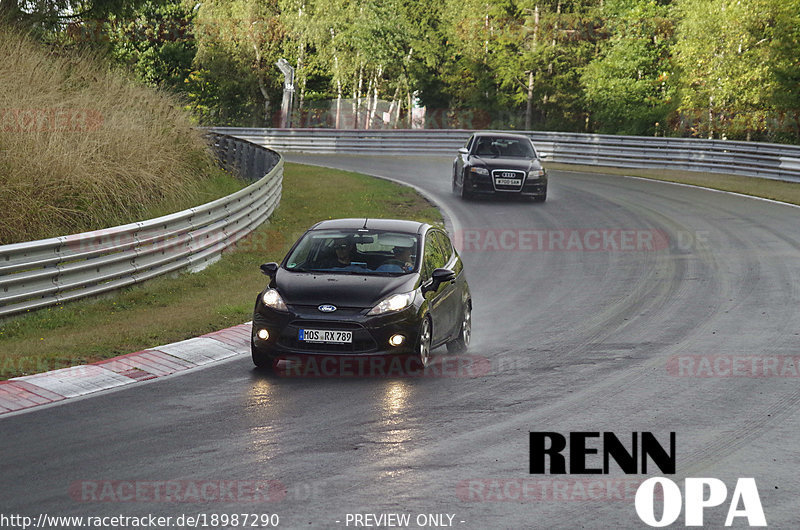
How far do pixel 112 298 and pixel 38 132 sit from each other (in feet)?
15.4

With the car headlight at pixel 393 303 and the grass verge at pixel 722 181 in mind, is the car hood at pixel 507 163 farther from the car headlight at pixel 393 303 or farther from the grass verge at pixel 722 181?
the car headlight at pixel 393 303

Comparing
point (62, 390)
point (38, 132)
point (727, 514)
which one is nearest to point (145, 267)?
point (38, 132)

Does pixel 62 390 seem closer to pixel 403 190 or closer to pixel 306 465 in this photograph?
pixel 306 465

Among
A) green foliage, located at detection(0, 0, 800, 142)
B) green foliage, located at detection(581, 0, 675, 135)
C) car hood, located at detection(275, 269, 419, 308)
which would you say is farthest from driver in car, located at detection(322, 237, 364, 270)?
green foliage, located at detection(581, 0, 675, 135)

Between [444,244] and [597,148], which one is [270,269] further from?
[597,148]

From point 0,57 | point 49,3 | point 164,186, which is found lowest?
point 164,186

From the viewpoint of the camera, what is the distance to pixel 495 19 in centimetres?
6384

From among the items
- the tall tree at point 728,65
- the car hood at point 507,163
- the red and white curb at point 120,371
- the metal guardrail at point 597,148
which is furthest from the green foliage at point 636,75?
the red and white curb at point 120,371

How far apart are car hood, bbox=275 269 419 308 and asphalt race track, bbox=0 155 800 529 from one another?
758 millimetres

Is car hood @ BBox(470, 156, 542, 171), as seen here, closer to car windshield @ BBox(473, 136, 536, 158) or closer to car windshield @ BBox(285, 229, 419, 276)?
car windshield @ BBox(473, 136, 536, 158)

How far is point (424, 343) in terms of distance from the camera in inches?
413

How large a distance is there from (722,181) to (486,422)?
83.0 ft

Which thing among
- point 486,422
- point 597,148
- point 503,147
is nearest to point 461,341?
point 486,422

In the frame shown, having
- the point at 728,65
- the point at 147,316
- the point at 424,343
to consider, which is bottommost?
the point at 147,316
